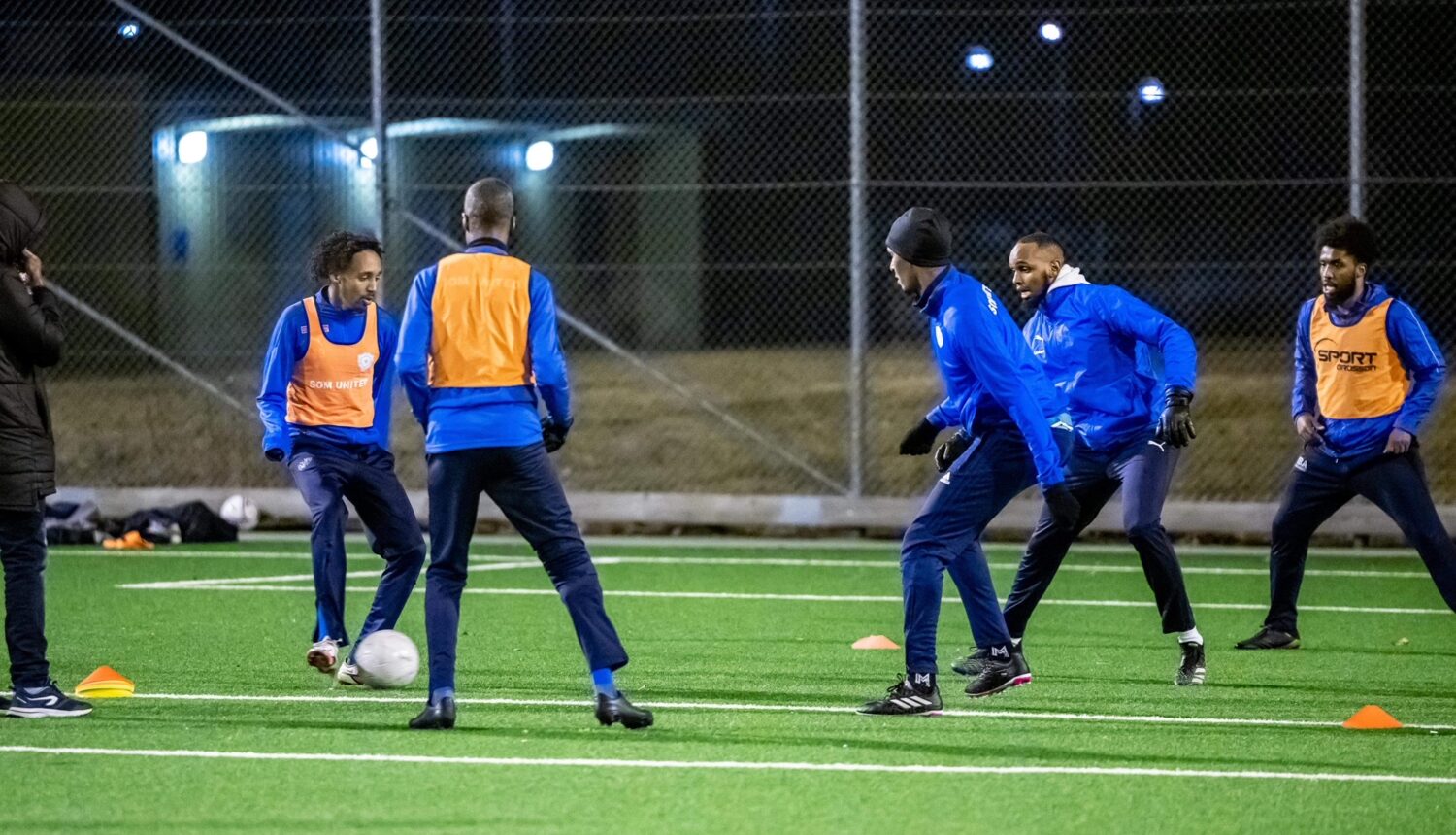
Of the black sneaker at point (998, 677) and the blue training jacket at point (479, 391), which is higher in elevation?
the blue training jacket at point (479, 391)

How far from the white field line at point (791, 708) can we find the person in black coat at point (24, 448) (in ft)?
2.21

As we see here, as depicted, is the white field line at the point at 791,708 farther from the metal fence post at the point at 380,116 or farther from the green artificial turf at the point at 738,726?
the metal fence post at the point at 380,116

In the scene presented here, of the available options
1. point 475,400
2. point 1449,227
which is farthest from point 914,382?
point 475,400

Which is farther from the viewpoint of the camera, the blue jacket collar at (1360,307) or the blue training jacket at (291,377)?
the blue jacket collar at (1360,307)

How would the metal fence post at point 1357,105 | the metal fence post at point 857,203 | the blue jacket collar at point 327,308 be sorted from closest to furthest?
the blue jacket collar at point 327,308, the metal fence post at point 1357,105, the metal fence post at point 857,203

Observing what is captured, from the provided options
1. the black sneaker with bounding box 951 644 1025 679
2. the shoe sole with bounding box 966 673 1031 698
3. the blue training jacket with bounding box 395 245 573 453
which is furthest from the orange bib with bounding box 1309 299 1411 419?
the blue training jacket with bounding box 395 245 573 453

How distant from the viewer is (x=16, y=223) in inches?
320

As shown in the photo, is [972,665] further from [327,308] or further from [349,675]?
[327,308]

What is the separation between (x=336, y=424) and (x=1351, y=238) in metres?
4.63

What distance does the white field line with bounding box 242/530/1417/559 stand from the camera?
50.3 ft

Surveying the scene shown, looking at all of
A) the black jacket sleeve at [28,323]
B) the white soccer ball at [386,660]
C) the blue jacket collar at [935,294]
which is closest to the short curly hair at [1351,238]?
the blue jacket collar at [935,294]

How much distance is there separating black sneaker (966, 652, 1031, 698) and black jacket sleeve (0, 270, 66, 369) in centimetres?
381

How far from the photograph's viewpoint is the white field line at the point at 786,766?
7.12 m

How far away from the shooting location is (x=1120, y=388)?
31.5ft
